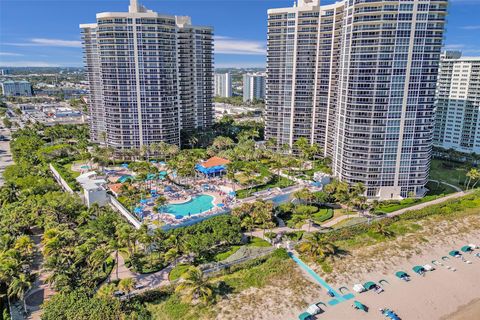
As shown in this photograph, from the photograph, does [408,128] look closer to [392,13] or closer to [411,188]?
[411,188]

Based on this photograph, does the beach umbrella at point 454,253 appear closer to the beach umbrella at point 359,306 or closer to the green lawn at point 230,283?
→ the beach umbrella at point 359,306

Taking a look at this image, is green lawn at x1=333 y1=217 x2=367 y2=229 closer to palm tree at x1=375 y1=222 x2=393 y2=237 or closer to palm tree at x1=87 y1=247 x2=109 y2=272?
palm tree at x1=375 y1=222 x2=393 y2=237

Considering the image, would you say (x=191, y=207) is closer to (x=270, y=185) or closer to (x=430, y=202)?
(x=270, y=185)

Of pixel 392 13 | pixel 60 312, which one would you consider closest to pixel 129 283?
pixel 60 312

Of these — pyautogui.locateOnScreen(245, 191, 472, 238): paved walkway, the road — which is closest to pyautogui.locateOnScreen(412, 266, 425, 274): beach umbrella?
pyautogui.locateOnScreen(245, 191, 472, 238): paved walkway

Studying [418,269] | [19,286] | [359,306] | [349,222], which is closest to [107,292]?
[19,286]

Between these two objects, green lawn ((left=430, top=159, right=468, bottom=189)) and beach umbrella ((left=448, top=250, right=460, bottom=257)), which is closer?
beach umbrella ((left=448, top=250, right=460, bottom=257))
